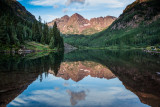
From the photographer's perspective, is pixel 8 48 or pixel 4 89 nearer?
pixel 4 89

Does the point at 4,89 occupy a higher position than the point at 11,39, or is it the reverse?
the point at 11,39

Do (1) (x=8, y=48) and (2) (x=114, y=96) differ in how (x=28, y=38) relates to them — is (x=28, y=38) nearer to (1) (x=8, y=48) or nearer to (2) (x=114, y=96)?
(1) (x=8, y=48)

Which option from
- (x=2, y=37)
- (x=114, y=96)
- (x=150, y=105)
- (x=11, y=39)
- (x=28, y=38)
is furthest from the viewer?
(x=28, y=38)

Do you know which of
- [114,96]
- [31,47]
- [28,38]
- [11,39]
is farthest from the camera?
[28,38]

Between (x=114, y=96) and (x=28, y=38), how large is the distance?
12249 cm

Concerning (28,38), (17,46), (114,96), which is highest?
(28,38)

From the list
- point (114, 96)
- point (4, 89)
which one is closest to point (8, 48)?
point (4, 89)

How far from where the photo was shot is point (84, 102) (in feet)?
35.1

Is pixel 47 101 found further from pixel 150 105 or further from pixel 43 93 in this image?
pixel 150 105

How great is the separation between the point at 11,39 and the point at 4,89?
282 feet

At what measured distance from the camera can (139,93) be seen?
12.8m

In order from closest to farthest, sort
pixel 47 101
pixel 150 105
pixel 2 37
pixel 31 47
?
1. pixel 150 105
2. pixel 47 101
3. pixel 2 37
4. pixel 31 47

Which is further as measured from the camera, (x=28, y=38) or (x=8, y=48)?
(x=28, y=38)

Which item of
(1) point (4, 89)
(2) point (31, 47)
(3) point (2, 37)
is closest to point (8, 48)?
(3) point (2, 37)
